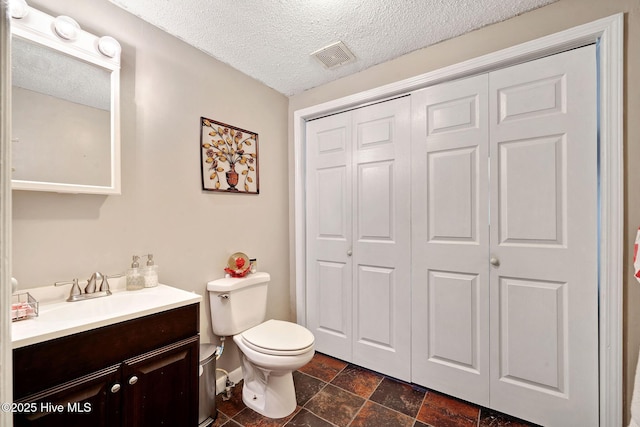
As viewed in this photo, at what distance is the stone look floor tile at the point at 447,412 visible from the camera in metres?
1.57

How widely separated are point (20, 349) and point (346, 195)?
72.2 inches

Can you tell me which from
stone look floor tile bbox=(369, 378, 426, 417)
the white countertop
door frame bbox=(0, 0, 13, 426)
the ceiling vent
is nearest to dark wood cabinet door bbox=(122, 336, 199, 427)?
the white countertop

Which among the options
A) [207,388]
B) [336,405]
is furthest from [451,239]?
[207,388]

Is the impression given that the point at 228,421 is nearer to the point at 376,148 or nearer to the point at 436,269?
the point at 436,269

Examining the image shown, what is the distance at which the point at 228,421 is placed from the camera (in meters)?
1.60

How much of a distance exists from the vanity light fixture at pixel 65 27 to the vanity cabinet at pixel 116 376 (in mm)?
1274

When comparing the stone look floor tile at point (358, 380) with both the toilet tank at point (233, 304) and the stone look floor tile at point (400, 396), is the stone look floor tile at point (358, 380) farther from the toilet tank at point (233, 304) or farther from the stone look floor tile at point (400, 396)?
the toilet tank at point (233, 304)

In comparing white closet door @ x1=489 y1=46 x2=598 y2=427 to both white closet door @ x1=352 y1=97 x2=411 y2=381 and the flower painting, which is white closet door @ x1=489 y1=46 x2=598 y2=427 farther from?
the flower painting

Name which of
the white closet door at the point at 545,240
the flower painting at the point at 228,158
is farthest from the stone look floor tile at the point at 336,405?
the flower painting at the point at 228,158

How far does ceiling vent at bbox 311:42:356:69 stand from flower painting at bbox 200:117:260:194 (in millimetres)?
732

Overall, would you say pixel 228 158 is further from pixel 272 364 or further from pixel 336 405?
pixel 336 405

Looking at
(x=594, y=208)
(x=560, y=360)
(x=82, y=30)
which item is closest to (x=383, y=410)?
(x=560, y=360)

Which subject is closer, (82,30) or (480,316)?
(82,30)

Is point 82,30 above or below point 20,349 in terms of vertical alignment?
above
